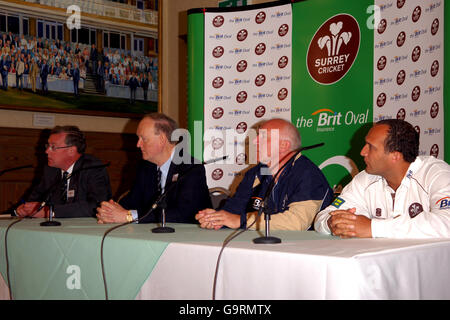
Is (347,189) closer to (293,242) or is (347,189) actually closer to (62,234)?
(293,242)

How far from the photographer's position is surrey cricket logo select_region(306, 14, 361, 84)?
432 cm

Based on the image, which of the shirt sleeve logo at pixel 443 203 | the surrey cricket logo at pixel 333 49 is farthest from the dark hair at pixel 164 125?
the shirt sleeve logo at pixel 443 203

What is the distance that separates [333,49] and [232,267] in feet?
10.7

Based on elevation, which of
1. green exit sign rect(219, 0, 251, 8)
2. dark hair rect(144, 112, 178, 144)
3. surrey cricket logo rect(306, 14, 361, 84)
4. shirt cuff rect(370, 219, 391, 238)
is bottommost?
shirt cuff rect(370, 219, 391, 238)

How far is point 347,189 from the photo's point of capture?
8.55 ft

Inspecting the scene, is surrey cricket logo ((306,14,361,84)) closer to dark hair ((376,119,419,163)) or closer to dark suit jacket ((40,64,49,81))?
dark hair ((376,119,419,163))

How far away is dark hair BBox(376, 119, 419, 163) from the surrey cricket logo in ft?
6.65

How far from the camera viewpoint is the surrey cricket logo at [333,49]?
4.32 meters

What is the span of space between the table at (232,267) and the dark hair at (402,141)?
0.58m

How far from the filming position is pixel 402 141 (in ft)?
7.77

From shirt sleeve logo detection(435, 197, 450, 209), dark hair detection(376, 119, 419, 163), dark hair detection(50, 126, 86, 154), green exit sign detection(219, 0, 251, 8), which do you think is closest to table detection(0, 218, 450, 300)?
shirt sleeve logo detection(435, 197, 450, 209)

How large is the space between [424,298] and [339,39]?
316 centimetres

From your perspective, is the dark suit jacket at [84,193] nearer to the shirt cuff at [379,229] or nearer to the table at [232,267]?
the table at [232,267]

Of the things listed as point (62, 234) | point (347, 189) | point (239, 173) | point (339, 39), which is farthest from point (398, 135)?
point (239, 173)
